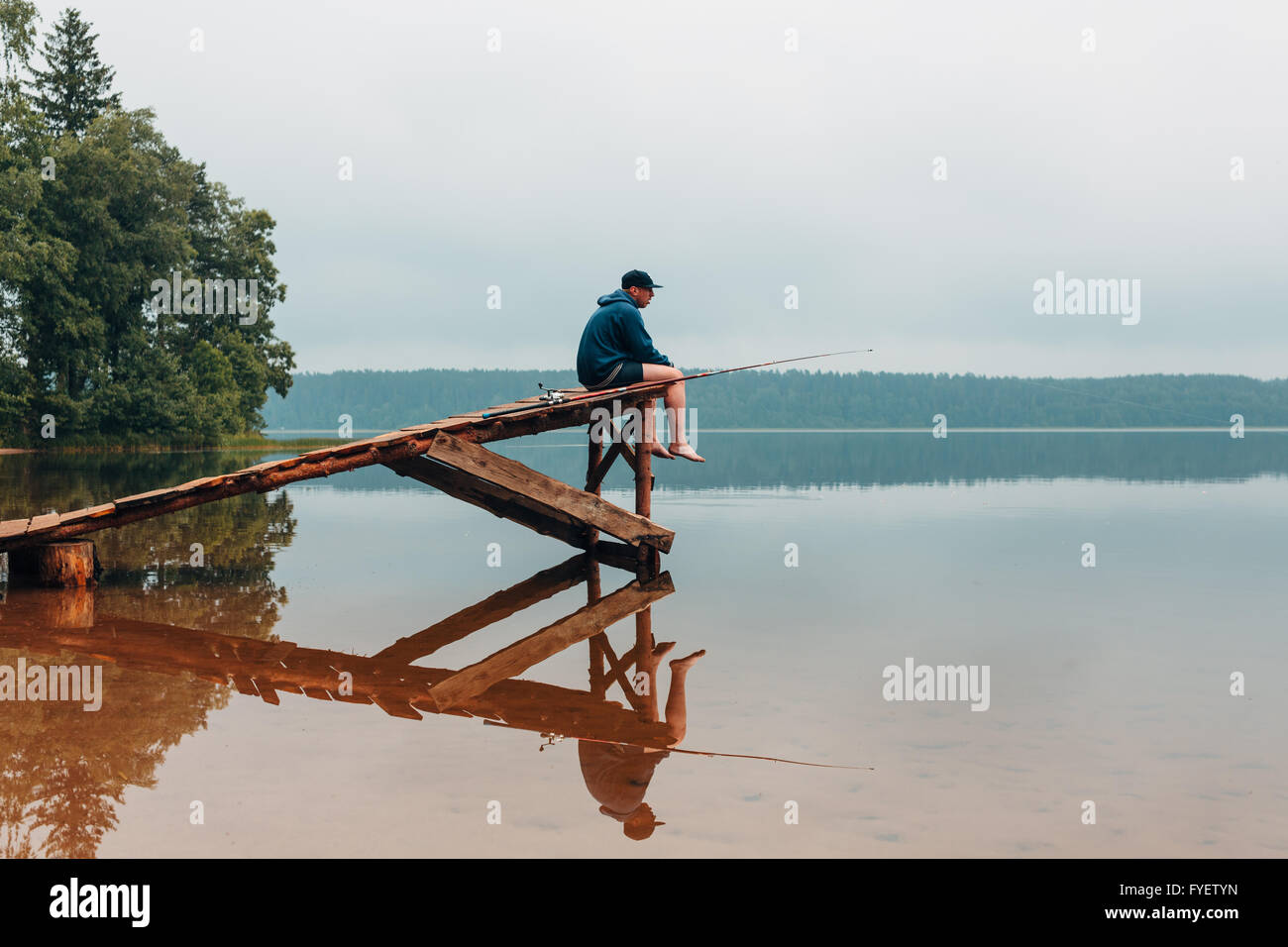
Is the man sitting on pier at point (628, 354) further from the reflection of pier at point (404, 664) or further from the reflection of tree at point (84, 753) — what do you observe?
the reflection of tree at point (84, 753)

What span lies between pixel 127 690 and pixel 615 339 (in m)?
6.79

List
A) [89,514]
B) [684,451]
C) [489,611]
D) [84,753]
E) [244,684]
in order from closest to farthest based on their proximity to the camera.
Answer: [84,753]
[244,684]
[489,611]
[89,514]
[684,451]

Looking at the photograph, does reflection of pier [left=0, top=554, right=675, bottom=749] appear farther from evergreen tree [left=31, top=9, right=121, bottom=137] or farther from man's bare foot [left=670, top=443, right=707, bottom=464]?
evergreen tree [left=31, top=9, right=121, bottom=137]

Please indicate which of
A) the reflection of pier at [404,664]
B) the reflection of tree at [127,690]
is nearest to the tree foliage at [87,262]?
the reflection of tree at [127,690]

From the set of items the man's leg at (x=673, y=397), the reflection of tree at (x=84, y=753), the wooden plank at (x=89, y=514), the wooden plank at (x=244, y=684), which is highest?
the man's leg at (x=673, y=397)

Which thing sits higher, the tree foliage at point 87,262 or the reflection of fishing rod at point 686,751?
the tree foliage at point 87,262

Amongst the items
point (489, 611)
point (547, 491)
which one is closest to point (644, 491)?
point (547, 491)

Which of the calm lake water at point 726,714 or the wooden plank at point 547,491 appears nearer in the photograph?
the calm lake water at point 726,714

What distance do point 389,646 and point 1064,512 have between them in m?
15.7

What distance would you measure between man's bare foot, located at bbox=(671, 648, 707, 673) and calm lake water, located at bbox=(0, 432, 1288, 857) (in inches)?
3.6

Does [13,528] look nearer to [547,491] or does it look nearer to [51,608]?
[51,608]

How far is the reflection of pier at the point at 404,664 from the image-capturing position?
6.35 metres

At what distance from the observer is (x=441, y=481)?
513 inches
